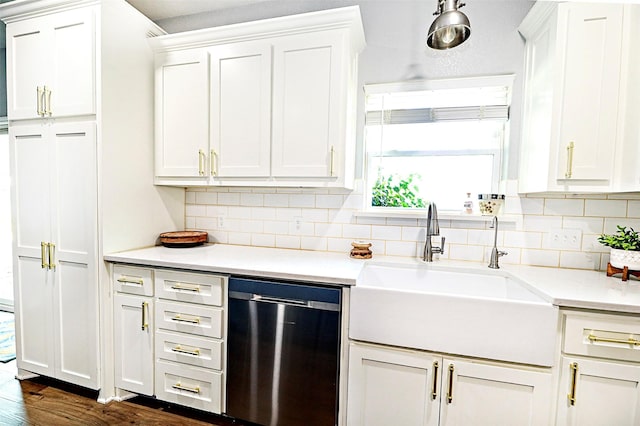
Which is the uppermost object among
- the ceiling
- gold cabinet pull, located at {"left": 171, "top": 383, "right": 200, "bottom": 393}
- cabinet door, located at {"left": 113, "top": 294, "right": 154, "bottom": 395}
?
the ceiling

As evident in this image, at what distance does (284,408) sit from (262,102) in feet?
5.86

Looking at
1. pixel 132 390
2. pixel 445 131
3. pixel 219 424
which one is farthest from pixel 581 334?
pixel 132 390

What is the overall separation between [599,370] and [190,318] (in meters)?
1.98

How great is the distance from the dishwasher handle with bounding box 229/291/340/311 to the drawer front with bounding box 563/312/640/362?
→ 1.01 meters

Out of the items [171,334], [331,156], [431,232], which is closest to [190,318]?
[171,334]

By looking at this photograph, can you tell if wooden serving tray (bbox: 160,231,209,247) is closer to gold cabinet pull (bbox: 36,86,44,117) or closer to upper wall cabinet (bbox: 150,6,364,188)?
upper wall cabinet (bbox: 150,6,364,188)

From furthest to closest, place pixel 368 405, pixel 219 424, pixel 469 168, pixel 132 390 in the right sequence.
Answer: pixel 469 168 < pixel 132 390 < pixel 219 424 < pixel 368 405

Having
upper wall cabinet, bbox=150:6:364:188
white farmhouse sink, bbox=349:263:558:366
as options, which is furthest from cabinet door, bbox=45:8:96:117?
white farmhouse sink, bbox=349:263:558:366

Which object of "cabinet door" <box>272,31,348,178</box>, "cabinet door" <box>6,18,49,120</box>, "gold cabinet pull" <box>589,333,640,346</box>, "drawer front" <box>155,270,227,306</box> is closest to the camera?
"gold cabinet pull" <box>589,333,640,346</box>

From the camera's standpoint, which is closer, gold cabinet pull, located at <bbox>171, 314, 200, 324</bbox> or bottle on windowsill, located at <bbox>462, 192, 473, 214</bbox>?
gold cabinet pull, located at <bbox>171, 314, 200, 324</bbox>

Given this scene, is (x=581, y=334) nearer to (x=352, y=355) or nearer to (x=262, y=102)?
(x=352, y=355)

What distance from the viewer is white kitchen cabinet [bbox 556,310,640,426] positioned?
48.4 inches

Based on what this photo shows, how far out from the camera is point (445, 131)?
2.07m

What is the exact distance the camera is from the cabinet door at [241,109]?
1917 mm
